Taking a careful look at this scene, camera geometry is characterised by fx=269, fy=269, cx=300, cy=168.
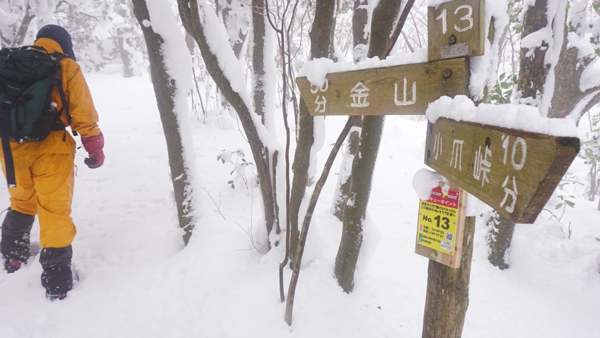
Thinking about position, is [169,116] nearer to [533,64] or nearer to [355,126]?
[355,126]

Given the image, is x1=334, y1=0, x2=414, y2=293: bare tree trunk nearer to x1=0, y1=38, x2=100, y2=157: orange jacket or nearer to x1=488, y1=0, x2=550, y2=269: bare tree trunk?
x1=488, y1=0, x2=550, y2=269: bare tree trunk

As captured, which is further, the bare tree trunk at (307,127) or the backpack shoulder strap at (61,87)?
the backpack shoulder strap at (61,87)

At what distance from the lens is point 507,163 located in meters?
0.72

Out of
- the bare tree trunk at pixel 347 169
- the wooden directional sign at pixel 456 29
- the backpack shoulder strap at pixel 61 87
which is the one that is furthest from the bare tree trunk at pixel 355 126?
the backpack shoulder strap at pixel 61 87

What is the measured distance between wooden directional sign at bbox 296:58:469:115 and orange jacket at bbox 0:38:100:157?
2177mm

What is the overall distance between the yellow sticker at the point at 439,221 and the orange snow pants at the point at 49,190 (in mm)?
2884

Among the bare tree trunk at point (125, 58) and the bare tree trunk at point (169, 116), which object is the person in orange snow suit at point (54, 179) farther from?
the bare tree trunk at point (125, 58)

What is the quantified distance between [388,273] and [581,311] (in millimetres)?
1991

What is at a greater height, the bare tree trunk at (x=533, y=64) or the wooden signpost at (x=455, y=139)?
the bare tree trunk at (x=533, y=64)

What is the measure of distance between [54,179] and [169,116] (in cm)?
110

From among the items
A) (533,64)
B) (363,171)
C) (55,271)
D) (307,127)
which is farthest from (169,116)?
(533,64)

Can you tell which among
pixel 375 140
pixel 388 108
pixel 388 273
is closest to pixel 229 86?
pixel 375 140

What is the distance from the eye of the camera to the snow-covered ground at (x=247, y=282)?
85.4 inches

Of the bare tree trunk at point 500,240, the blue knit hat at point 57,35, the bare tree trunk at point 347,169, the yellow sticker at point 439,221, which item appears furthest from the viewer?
the bare tree trunk at point 347,169
